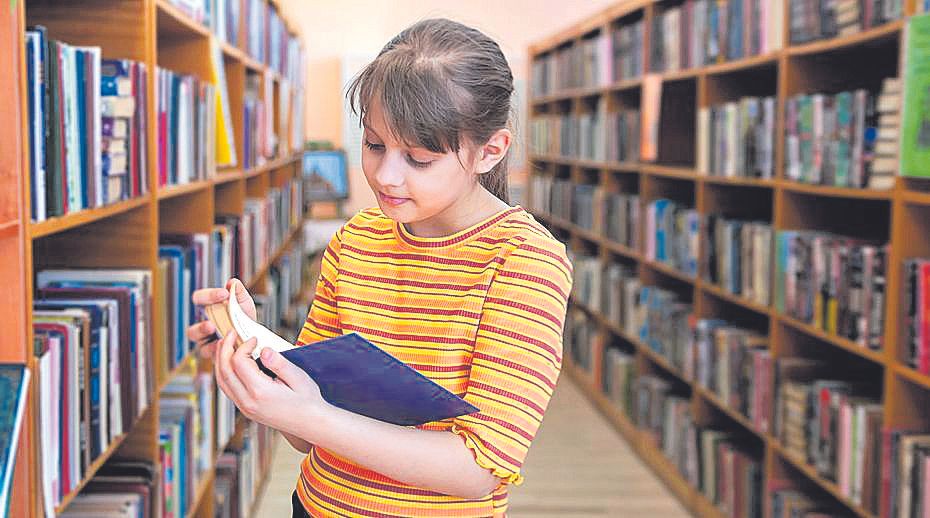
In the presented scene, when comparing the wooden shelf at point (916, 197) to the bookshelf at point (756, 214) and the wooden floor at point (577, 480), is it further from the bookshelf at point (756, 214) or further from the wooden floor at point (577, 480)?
the wooden floor at point (577, 480)

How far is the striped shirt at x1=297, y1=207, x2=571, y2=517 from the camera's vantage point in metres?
1.13

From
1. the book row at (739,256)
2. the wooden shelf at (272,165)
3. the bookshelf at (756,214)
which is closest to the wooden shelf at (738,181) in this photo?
the bookshelf at (756,214)

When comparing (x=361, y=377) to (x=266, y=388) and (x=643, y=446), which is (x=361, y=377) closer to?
(x=266, y=388)

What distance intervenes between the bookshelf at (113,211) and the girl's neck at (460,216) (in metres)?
0.51

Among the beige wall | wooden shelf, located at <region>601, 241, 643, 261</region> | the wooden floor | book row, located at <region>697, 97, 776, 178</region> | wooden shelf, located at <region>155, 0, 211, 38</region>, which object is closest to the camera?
wooden shelf, located at <region>155, 0, 211, 38</region>

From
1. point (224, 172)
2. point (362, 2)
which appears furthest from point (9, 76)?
point (362, 2)

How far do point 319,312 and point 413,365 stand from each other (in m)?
0.18

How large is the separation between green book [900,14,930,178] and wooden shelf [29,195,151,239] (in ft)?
5.08

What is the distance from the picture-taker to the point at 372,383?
3.58 ft

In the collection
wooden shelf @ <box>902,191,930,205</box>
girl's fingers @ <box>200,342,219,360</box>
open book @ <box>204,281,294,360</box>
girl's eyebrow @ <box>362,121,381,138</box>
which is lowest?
girl's fingers @ <box>200,342,219,360</box>

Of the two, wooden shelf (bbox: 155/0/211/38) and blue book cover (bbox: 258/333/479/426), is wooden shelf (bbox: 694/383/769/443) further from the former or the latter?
blue book cover (bbox: 258/333/479/426)

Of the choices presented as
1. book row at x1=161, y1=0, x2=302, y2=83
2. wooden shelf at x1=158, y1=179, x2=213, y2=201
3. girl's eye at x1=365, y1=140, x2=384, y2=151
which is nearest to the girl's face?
girl's eye at x1=365, y1=140, x2=384, y2=151

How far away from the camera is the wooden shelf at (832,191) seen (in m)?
2.52

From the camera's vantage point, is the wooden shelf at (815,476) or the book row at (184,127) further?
the wooden shelf at (815,476)
